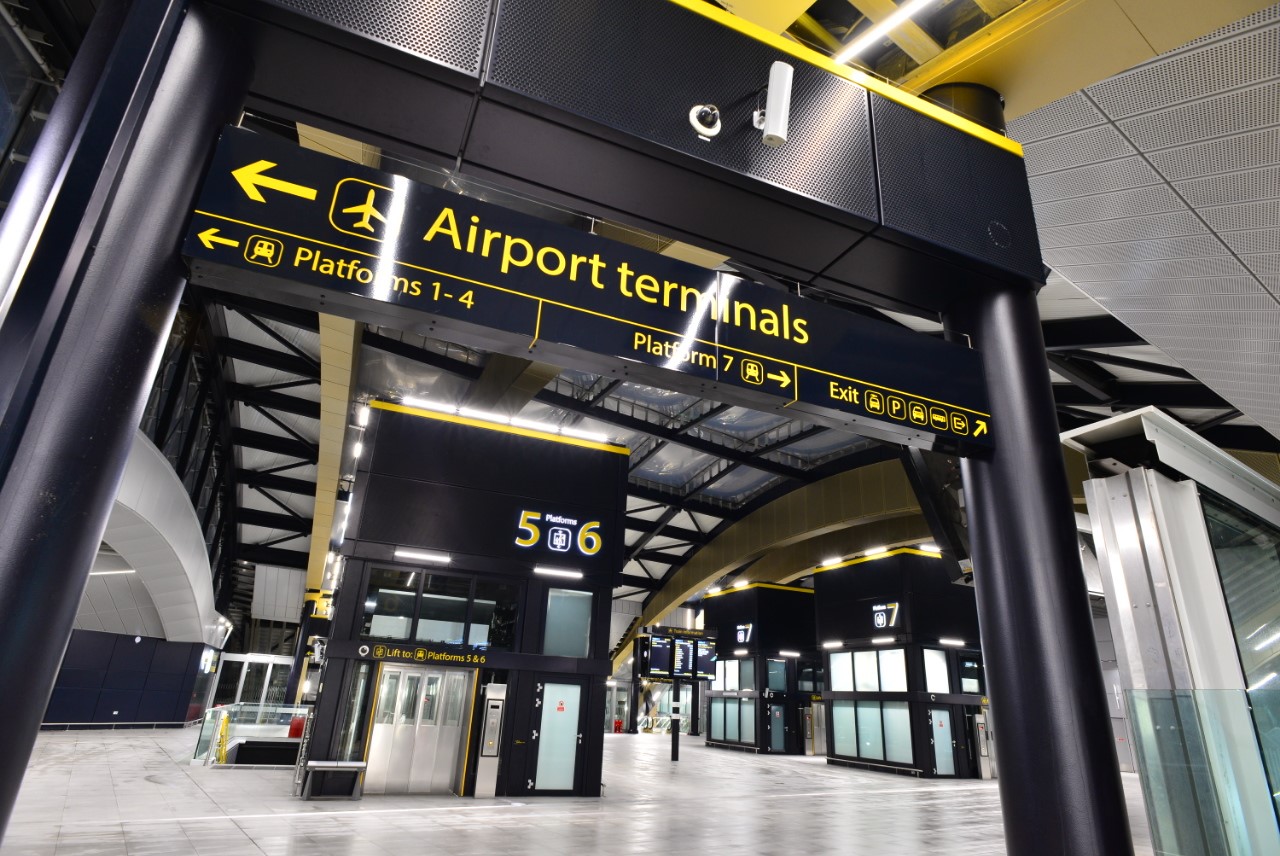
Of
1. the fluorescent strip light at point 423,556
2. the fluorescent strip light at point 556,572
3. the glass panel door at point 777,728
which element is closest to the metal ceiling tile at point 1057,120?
the fluorescent strip light at point 556,572

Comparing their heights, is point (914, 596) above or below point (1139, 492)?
above

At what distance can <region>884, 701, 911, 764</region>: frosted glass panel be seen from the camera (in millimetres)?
19125

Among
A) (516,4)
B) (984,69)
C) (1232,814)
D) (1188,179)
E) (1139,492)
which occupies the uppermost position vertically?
(984,69)

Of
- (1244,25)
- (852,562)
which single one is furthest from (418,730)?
(852,562)

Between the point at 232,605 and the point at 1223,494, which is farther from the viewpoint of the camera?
the point at 232,605

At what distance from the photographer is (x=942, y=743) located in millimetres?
18781

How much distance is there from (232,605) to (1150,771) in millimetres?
50829

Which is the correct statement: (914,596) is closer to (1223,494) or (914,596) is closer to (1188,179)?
(1223,494)

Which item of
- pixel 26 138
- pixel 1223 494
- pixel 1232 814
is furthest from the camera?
pixel 26 138

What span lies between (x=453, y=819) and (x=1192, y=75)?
32.3 ft

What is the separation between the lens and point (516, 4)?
122 inches

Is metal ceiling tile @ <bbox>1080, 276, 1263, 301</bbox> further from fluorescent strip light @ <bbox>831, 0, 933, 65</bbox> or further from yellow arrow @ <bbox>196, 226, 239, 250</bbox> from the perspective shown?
yellow arrow @ <bbox>196, 226, 239, 250</bbox>

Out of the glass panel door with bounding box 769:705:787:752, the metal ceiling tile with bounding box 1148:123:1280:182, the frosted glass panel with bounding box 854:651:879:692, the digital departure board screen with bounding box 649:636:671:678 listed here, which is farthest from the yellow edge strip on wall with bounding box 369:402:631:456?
the glass panel door with bounding box 769:705:787:752

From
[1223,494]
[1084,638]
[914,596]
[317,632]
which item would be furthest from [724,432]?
[1084,638]
